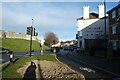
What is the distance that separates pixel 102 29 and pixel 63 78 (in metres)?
57.0

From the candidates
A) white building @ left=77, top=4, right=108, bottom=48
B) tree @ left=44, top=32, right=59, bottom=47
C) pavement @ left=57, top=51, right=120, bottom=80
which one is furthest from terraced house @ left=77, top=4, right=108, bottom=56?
tree @ left=44, top=32, right=59, bottom=47

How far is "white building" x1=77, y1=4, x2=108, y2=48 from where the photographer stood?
229 feet

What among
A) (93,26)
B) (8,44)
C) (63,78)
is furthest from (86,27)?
(63,78)

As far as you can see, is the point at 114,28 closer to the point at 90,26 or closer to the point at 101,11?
the point at 101,11

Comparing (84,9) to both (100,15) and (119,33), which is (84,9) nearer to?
(100,15)

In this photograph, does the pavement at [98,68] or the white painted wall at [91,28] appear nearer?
the pavement at [98,68]

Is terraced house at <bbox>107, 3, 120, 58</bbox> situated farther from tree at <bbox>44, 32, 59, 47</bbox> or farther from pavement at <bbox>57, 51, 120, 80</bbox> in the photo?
tree at <bbox>44, 32, 59, 47</bbox>

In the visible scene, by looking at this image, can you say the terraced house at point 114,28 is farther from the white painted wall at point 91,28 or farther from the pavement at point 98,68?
the white painted wall at point 91,28

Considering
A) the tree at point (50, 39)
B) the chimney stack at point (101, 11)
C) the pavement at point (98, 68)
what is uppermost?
the chimney stack at point (101, 11)

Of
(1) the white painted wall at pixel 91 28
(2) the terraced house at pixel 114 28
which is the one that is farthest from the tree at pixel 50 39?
(2) the terraced house at pixel 114 28

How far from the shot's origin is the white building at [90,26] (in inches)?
2746

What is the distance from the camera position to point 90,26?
73000 mm

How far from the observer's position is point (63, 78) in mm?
14008

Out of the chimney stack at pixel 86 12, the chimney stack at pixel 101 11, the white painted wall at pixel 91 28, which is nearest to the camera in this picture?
the white painted wall at pixel 91 28
